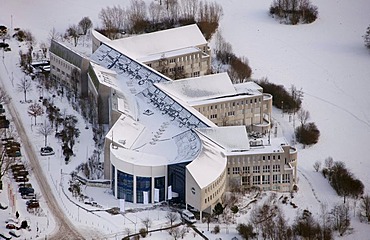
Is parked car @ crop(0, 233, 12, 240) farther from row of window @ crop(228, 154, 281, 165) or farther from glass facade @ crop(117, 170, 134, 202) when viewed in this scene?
row of window @ crop(228, 154, 281, 165)

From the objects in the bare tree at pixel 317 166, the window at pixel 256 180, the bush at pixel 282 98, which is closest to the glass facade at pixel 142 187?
the window at pixel 256 180

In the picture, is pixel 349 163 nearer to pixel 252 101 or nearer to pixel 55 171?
pixel 252 101

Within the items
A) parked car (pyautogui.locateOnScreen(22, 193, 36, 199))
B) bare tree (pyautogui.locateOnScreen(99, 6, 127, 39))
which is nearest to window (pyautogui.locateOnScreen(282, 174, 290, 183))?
parked car (pyautogui.locateOnScreen(22, 193, 36, 199))

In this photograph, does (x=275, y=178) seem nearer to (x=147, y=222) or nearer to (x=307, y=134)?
(x=307, y=134)

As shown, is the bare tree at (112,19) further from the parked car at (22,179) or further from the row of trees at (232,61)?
the parked car at (22,179)

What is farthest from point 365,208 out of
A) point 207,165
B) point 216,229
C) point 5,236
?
point 5,236

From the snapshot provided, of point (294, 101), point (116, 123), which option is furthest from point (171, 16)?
point (116, 123)

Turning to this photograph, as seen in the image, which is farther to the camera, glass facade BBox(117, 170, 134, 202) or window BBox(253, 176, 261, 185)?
window BBox(253, 176, 261, 185)

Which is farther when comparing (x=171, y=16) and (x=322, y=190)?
(x=171, y=16)
